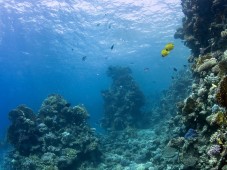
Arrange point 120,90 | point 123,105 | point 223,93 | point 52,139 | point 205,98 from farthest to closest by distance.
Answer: point 120,90
point 123,105
point 52,139
point 205,98
point 223,93

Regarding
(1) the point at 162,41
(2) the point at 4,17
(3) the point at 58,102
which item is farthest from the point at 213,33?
(1) the point at 162,41

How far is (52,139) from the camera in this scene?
18.7m

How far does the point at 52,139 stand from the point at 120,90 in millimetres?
14547

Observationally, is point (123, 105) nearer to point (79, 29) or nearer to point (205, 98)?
point (79, 29)

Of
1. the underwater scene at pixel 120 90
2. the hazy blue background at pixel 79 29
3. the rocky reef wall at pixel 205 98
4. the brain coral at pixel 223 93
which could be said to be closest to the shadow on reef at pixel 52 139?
the underwater scene at pixel 120 90

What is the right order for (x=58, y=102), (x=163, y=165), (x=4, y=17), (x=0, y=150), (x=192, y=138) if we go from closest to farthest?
1. (x=192, y=138)
2. (x=163, y=165)
3. (x=58, y=102)
4. (x=4, y=17)
5. (x=0, y=150)

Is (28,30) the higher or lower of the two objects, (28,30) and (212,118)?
the higher

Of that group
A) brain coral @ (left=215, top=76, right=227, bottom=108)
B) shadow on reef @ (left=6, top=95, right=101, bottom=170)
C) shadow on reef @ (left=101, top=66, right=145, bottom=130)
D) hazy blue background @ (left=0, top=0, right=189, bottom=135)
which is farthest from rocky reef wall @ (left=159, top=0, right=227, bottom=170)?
shadow on reef @ (left=101, top=66, right=145, bottom=130)

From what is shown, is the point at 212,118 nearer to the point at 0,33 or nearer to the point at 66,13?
the point at 66,13

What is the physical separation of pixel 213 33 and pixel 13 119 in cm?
1421

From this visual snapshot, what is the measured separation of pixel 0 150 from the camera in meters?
41.9

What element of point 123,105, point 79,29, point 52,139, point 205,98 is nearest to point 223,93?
point 205,98

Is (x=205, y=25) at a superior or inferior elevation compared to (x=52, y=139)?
superior

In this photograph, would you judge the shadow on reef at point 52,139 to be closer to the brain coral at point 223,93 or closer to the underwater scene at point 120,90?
the underwater scene at point 120,90
